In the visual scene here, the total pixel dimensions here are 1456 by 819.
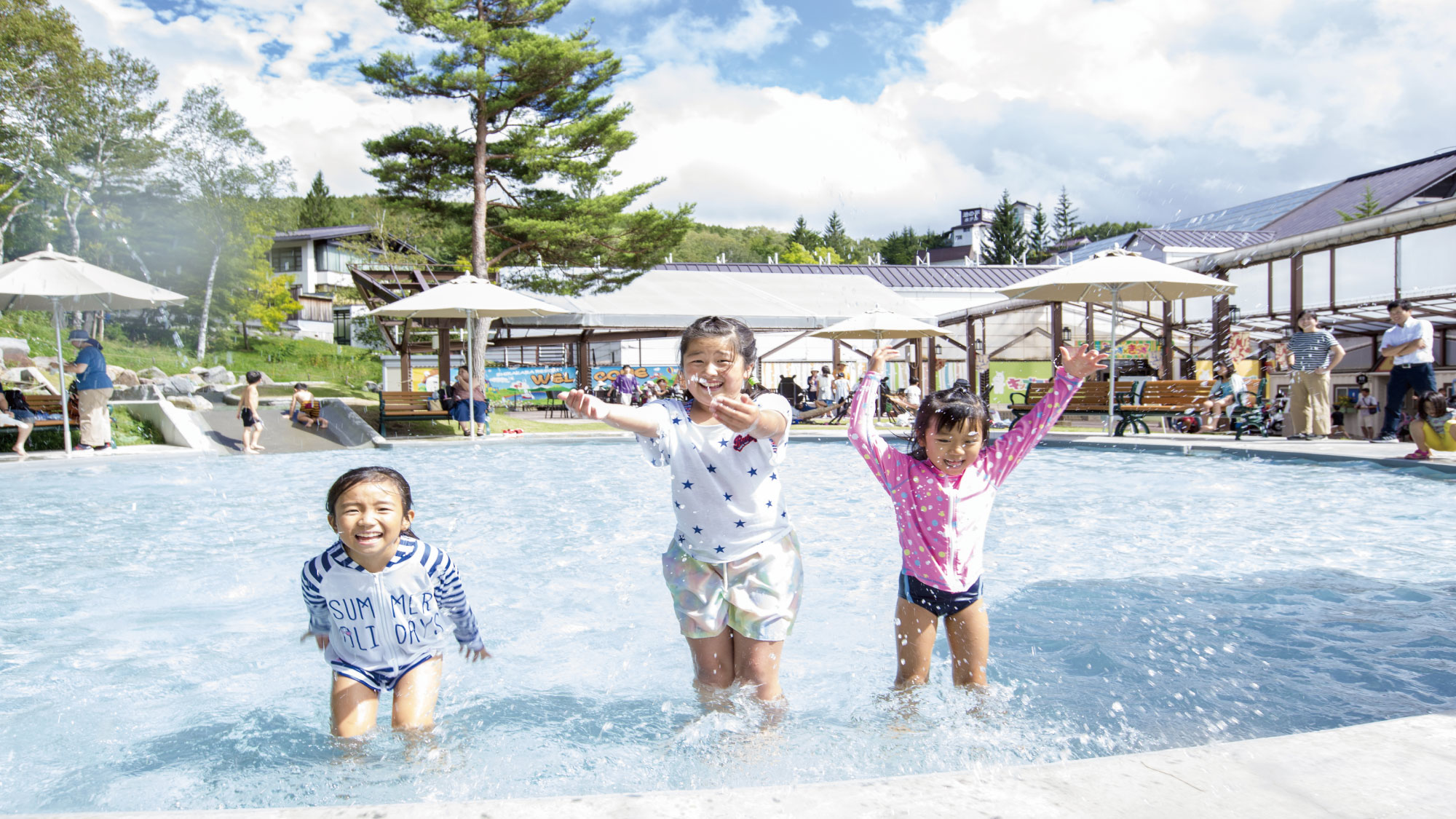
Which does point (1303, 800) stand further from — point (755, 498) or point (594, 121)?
point (594, 121)

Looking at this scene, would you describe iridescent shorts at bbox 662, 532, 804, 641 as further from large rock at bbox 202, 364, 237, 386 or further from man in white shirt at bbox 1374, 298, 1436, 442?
large rock at bbox 202, 364, 237, 386

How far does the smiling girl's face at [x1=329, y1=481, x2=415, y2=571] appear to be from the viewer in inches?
91.7

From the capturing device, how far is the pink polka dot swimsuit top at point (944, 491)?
2.62 m

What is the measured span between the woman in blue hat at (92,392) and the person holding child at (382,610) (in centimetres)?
1086

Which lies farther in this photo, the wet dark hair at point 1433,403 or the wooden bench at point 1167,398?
the wooden bench at point 1167,398

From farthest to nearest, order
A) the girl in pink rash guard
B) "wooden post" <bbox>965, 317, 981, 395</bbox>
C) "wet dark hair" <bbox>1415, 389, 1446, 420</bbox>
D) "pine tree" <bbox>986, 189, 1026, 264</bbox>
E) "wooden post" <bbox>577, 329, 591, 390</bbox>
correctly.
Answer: "pine tree" <bbox>986, 189, 1026, 264</bbox>
"wooden post" <bbox>577, 329, 591, 390</bbox>
"wooden post" <bbox>965, 317, 981, 395</bbox>
"wet dark hair" <bbox>1415, 389, 1446, 420</bbox>
the girl in pink rash guard

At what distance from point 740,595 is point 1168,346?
16.9 meters

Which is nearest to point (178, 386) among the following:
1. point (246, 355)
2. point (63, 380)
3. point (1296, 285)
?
point (63, 380)

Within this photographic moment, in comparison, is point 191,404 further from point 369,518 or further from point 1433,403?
point 1433,403

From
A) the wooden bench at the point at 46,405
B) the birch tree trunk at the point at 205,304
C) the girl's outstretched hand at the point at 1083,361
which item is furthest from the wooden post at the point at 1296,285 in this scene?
the birch tree trunk at the point at 205,304

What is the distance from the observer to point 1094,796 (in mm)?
1536

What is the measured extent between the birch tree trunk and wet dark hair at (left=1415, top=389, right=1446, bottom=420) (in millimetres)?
36147

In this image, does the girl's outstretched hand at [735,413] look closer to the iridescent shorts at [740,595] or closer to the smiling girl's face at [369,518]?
the iridescent shorts at [740,595]

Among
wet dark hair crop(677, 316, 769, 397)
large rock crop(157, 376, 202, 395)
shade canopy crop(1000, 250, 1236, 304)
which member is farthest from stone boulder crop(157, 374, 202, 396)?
wet dark hair crop(677, 316, 769, 397)
